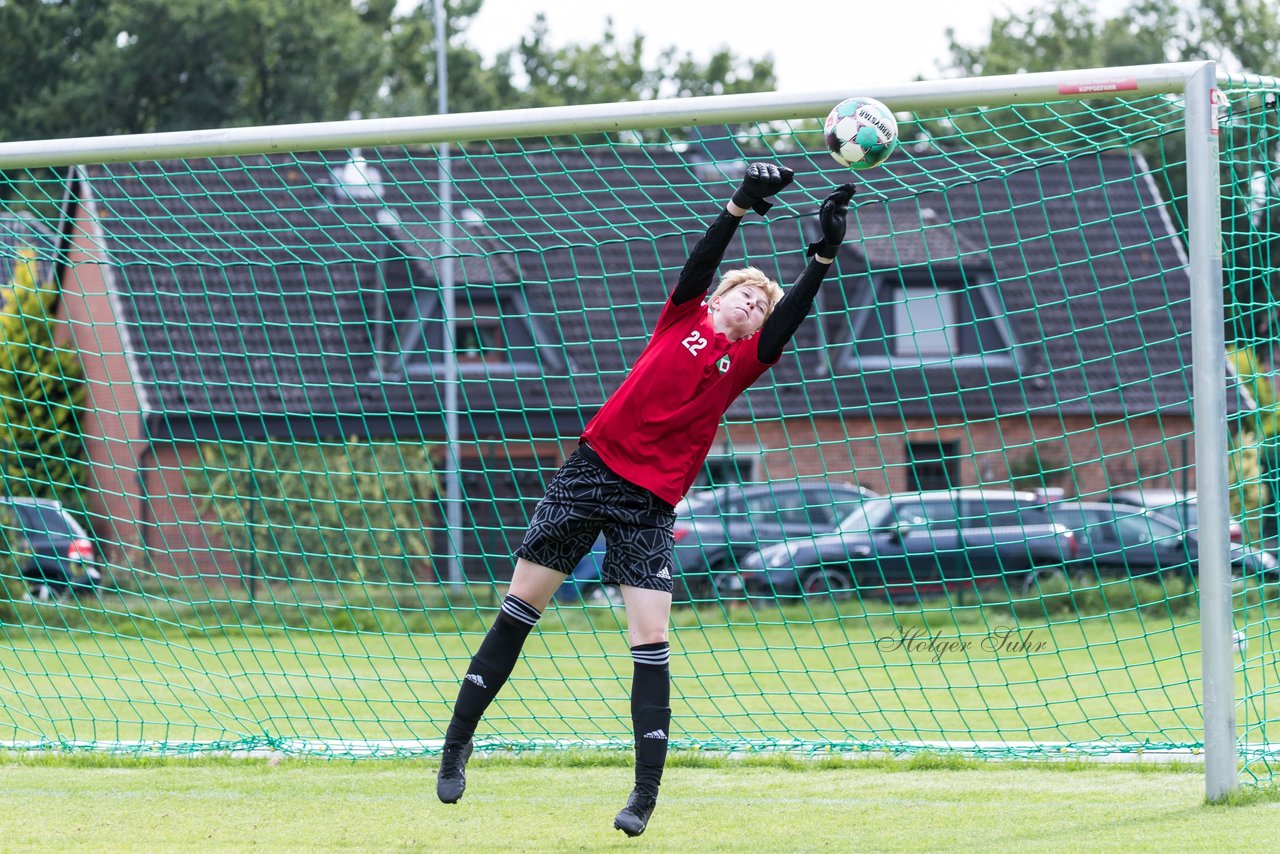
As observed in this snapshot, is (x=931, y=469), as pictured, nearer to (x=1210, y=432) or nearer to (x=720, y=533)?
(x=720, y=533)

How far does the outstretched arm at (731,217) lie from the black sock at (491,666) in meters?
1.02

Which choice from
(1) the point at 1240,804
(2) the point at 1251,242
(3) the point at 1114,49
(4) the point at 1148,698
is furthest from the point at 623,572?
(3) the point at 1114,49

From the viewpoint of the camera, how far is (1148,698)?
718 centimetres

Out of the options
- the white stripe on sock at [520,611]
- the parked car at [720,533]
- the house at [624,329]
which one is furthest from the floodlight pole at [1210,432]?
the house at [624,329]

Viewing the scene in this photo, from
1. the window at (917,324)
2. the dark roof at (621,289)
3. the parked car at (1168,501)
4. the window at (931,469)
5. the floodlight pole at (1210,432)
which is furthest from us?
the window at (917,324)

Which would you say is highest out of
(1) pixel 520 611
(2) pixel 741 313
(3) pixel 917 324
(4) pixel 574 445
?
(2) pixel 741 313

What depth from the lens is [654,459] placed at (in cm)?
405

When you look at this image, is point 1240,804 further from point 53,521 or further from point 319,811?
point 53,521

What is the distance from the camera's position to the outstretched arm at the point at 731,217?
4004 millimetres

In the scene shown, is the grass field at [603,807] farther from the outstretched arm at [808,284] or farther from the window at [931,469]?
the window at [931,469]

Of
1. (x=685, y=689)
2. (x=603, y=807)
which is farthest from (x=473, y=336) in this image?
(x=603, y=807)

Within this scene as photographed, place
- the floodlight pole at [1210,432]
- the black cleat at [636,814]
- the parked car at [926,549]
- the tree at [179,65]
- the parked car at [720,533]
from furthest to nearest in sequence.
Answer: the tree at [179,65]
the parked car at [926,549]
the parked car at [720,533]
the floodlight pole at [1210,432]
the black cleat at [636,814]

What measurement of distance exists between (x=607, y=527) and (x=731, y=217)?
3.15ft

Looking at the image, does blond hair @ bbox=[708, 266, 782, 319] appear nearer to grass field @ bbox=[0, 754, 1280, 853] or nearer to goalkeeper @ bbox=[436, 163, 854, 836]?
goalkeeper @ bbox=[436, 163, 854, 836]
